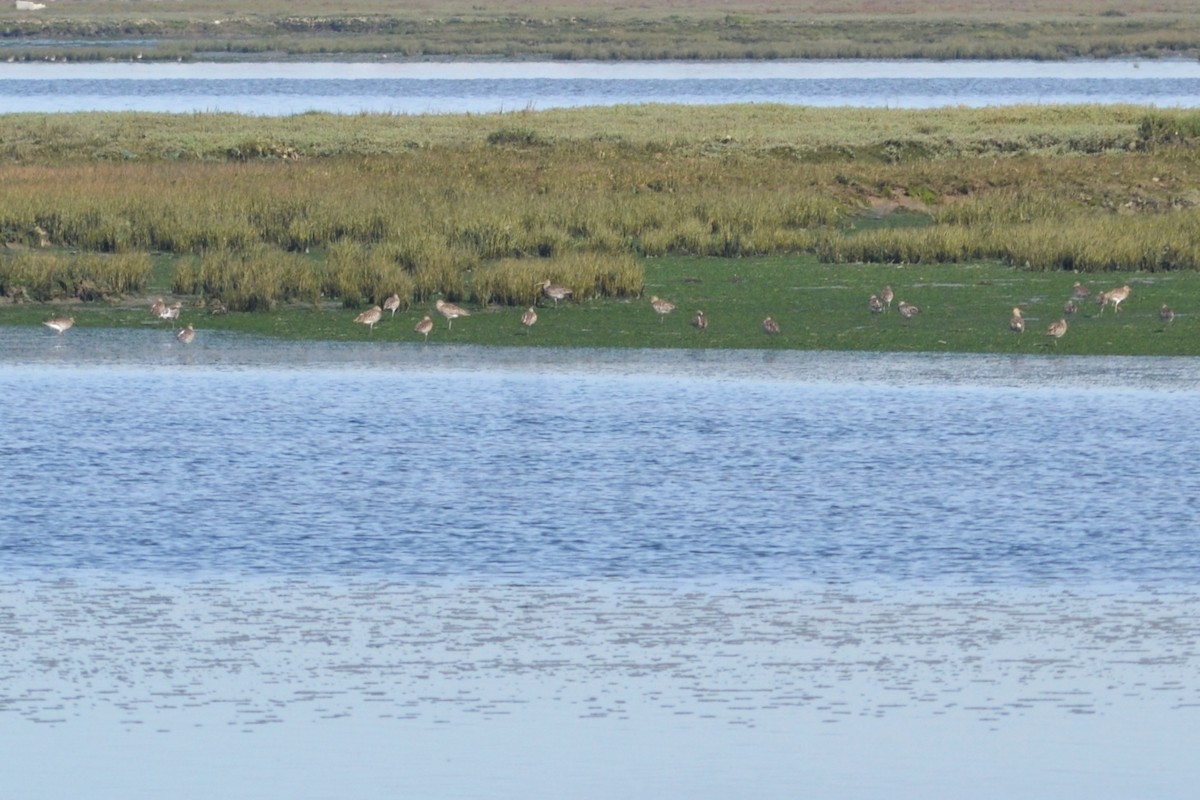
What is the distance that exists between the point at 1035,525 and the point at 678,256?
1436 centimetres

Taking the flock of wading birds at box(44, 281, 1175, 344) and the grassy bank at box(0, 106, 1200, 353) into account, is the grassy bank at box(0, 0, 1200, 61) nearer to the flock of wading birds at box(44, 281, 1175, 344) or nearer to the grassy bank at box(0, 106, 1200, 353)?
the grassy bank at box(0, 106, 1200, 353)

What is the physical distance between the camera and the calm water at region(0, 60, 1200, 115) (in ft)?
212

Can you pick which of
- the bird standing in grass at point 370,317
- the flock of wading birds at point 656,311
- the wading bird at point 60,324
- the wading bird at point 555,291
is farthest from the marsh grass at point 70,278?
the wading bird at point 555,291

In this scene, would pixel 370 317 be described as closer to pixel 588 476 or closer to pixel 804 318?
pixel 804 318

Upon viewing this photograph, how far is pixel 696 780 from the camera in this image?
8562mm

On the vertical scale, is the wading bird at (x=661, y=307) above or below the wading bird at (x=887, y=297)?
below

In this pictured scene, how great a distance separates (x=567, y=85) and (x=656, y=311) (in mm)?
58015

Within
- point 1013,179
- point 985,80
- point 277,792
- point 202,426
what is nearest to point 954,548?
point 277,792

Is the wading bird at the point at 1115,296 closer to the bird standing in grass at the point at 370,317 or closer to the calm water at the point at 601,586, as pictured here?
the calm water at the point at 601,586

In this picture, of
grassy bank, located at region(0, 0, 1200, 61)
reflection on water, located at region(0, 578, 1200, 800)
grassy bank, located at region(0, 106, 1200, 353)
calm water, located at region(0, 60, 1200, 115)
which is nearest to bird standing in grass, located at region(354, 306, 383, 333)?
grassy bank, located at region(0, 106, 1200, 353)

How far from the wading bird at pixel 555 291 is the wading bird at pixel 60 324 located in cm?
495

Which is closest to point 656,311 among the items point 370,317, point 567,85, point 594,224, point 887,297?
point 887,297

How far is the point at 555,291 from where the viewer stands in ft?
75.7

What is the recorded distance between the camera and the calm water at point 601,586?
8977 millimetres
